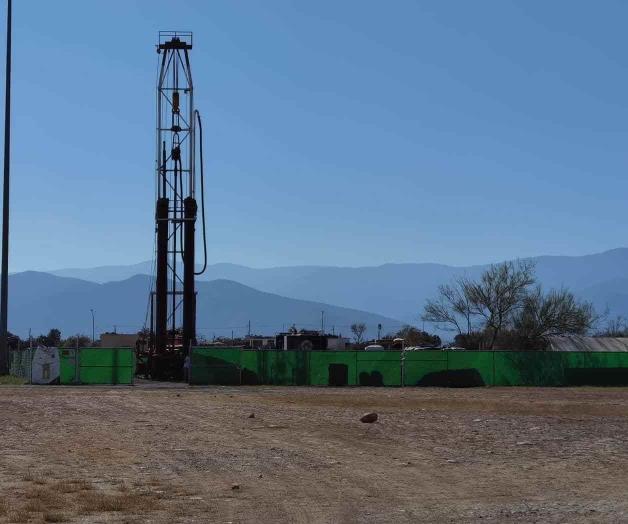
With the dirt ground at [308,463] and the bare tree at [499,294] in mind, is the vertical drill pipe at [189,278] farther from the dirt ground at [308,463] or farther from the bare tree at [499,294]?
the bare tree at [499,294]

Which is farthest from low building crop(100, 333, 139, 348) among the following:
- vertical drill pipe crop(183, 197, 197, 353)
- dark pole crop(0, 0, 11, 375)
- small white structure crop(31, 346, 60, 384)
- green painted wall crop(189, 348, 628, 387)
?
small white structure crop(31, 346, 60, 384)

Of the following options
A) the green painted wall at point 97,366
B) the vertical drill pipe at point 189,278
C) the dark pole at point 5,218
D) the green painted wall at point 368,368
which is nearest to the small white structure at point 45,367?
the green painted wall at point 97,366

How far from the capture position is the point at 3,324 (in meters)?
50.9

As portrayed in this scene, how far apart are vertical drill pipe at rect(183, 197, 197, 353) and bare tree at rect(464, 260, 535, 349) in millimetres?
37571

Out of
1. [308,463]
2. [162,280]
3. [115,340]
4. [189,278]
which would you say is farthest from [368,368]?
[308,463]

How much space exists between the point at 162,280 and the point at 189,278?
1326mm

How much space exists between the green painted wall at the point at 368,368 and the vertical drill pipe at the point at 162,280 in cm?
322

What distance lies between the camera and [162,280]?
166 feet

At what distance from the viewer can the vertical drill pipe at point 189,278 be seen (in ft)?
166

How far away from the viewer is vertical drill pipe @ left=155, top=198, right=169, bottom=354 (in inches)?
1987

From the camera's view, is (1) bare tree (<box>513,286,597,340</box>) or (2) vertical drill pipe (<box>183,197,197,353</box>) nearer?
(2) vertical drill pipe (<box>183,197,197,353</box>)

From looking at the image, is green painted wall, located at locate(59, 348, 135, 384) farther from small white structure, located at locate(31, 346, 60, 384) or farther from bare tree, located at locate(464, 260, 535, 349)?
bare tree, located at locate(464, 260, 535, 349)

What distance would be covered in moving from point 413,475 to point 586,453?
4836 millimetres

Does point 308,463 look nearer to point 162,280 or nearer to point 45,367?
point 45,367
